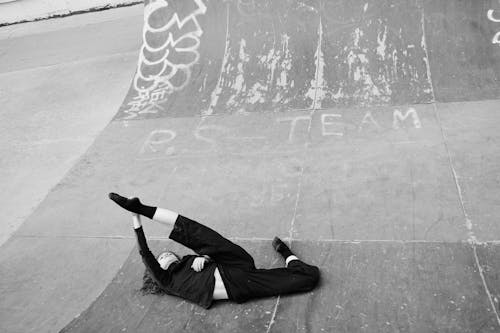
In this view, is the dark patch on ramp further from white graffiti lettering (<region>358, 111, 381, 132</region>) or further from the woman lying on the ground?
white graffiti lettering (<region>358, 111, 381, 132</region>)

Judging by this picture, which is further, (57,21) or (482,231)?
(57,21)

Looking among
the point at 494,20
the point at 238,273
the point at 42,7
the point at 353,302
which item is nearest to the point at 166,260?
the point at 238,273

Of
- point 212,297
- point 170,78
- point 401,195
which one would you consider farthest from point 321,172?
point 170,78

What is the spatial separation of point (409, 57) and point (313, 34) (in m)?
1.60

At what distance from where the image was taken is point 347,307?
156 inches

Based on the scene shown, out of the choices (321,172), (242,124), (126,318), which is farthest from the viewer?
(242,124)

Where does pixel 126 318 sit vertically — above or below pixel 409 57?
below

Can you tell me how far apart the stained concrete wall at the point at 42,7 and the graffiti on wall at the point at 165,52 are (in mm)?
4820

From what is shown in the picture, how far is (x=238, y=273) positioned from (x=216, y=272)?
7.3 inches

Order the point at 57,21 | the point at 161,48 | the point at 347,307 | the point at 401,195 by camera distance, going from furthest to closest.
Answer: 1. the point at 57,21
2. the point at 161,48
3. the point at 401,195
4. the point at 347,307

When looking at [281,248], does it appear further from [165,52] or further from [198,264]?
[165,52]

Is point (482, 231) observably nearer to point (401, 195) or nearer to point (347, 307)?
point (401, 195)

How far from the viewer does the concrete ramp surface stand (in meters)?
4.15

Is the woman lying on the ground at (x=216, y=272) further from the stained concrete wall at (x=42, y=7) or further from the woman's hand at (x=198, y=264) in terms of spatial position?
the stained concrete wall at (x=42, y=7)
